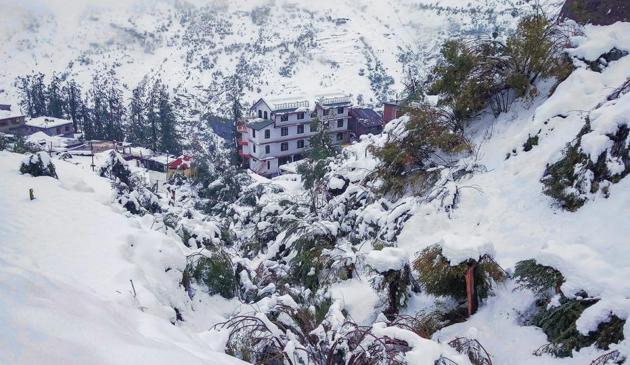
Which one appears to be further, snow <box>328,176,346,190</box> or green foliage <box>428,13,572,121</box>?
snow <box>328,176,346,190</box>

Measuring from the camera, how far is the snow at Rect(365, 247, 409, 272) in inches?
212

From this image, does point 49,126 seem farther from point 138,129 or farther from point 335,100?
point 335,100

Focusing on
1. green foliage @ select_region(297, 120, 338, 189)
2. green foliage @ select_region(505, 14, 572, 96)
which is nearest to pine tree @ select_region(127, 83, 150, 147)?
green foliage @ select_region(297, 120, 338, 189)

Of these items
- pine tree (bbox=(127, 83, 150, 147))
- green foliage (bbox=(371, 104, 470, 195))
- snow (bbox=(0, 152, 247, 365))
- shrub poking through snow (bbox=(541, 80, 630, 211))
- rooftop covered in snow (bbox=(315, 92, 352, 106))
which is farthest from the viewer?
pine tree (bbox=(127, 83, 150, 147))

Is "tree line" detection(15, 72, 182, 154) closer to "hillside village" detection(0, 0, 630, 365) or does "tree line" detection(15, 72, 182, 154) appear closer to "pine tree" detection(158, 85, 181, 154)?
"pine tree" detection(158, 85, 181, 154)

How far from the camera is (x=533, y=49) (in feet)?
31.3

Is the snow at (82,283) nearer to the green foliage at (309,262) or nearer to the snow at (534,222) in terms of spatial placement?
the green foliage at (309,262)

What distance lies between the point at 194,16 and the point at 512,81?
12941cm

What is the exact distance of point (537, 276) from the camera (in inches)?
197

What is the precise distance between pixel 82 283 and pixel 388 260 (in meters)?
4.09

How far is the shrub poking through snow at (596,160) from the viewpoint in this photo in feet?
19.5

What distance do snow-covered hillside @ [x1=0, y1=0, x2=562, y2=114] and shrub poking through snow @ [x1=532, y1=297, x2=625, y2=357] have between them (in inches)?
2651

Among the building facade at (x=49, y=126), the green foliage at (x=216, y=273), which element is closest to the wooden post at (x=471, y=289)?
the green foliage at (x=216, y=273)

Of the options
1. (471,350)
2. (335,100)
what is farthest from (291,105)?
(471,350)
